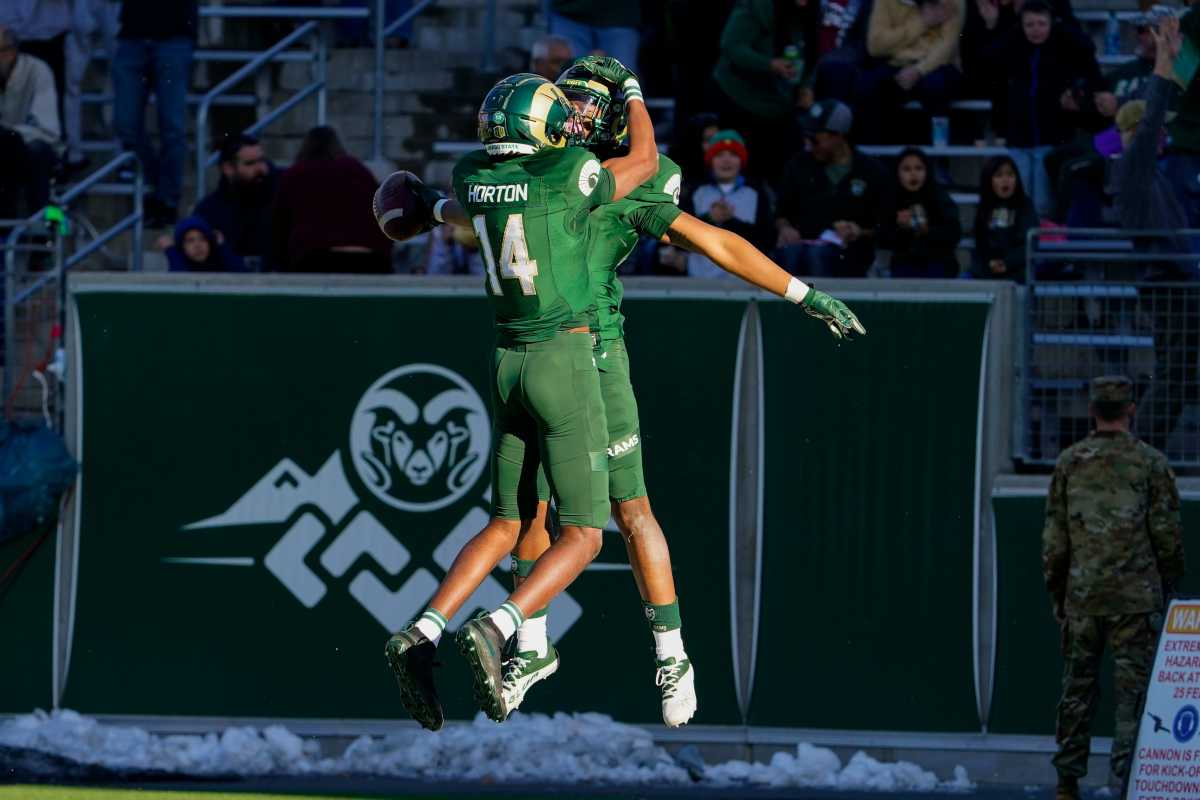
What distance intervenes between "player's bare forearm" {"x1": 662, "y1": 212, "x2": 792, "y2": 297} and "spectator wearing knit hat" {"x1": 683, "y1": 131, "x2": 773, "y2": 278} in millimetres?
4820

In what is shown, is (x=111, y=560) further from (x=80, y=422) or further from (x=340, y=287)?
(x=340, y=287)

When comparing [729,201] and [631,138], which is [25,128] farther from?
[631,138]

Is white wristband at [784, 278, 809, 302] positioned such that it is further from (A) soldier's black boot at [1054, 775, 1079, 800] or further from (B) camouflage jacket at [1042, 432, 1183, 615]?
(A) soldier's black boot at [1054, 775, 1079, 800]

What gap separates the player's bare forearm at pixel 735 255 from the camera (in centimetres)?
859

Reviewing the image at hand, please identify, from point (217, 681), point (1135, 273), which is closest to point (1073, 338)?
point (1135, 273)

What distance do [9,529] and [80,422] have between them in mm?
724

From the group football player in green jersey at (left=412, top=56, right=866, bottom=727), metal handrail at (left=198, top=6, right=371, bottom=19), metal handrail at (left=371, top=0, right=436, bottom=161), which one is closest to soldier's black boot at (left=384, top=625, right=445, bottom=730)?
football player in green jersey at (left=412, top=56, right=866, bottom=727)

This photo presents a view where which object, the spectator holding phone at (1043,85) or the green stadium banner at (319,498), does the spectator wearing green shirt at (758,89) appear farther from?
the green stadium banner at (319,498)

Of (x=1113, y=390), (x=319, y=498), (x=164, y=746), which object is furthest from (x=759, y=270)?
(x=164, y=746)

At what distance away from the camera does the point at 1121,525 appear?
11.6 m

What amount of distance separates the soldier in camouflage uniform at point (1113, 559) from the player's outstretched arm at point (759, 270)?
11.2ft

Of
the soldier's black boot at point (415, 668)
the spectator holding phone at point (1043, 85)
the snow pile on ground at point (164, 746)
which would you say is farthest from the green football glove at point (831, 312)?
the spectator holding phone at point (1043, 85)

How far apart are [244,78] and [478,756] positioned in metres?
5.88

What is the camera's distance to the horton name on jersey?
8.34 metres
